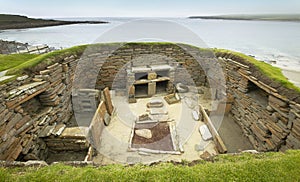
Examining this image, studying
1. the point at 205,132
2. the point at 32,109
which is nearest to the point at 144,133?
the point at 205,132

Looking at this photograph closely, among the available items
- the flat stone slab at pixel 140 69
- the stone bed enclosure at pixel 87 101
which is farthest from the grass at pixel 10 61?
the flat stone slab at pixel 140 69

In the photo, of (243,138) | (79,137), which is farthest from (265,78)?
(79,137)

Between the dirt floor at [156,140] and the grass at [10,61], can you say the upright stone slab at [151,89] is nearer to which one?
the dirt floor at [156,140]

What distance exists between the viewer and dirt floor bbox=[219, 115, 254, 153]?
18.6 ft

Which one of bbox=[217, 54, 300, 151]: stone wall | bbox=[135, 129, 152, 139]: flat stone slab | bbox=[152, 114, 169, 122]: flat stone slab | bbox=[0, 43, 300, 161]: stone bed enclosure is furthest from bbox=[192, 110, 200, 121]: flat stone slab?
bbox=[135, 129, 152, 139]: flat stone slab

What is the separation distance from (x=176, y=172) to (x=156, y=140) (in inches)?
123

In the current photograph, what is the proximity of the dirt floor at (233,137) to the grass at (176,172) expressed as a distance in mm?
2969

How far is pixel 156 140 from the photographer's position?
5.64m

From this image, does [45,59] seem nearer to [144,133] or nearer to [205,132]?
[144,133]

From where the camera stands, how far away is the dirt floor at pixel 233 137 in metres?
5.68

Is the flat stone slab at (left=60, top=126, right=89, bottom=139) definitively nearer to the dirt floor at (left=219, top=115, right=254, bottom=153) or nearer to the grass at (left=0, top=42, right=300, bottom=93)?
the grass at (left=0, top=42, right=300, bottom=93)

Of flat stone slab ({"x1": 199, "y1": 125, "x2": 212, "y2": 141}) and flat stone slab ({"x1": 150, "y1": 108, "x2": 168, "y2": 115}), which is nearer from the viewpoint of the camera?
flat stone slab ({"x1": 199, "y1": 125, "x2": 212, "y2": 141})

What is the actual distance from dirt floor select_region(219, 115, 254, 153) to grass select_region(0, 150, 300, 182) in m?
2.97

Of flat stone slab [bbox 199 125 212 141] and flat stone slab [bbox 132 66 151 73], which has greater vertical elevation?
flat stone slab [bbox 132 66 151 73]
